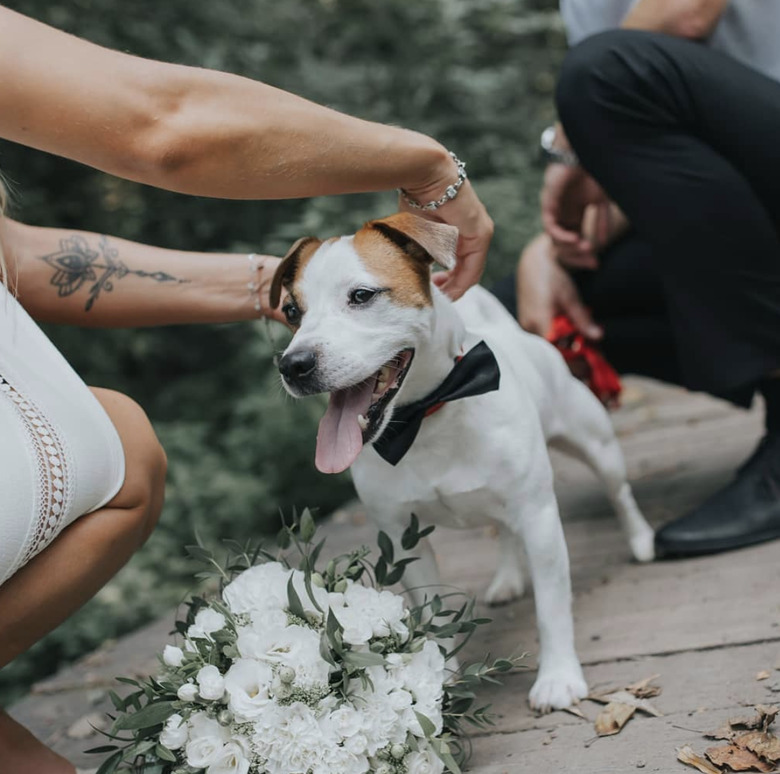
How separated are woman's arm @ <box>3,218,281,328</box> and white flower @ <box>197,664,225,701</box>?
36.4 inches

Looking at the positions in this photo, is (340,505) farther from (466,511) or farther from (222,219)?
(466,511)

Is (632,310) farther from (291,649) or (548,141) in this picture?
(291,649)

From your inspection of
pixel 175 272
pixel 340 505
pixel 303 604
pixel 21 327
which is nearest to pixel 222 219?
pixel 340 505

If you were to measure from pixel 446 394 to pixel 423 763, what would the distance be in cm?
68

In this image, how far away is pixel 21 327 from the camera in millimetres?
1693

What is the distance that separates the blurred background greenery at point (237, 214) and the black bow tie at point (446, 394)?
192cm

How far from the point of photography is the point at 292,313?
1.92 m

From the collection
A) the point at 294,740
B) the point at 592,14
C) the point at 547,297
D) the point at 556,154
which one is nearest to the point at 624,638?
the point at 294,740

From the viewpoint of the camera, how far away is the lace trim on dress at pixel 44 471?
153 cm

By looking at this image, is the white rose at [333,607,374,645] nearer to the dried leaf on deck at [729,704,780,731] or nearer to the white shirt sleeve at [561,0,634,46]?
the dried leaf on deck at [729,704,780,731]

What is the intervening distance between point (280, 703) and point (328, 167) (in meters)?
0.88

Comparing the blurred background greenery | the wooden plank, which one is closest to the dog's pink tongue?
the wooden plank

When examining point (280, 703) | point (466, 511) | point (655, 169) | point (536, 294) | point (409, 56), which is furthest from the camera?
point (409, 56)

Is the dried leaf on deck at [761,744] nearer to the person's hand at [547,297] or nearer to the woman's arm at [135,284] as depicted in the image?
the woman's arm at [135,284]
